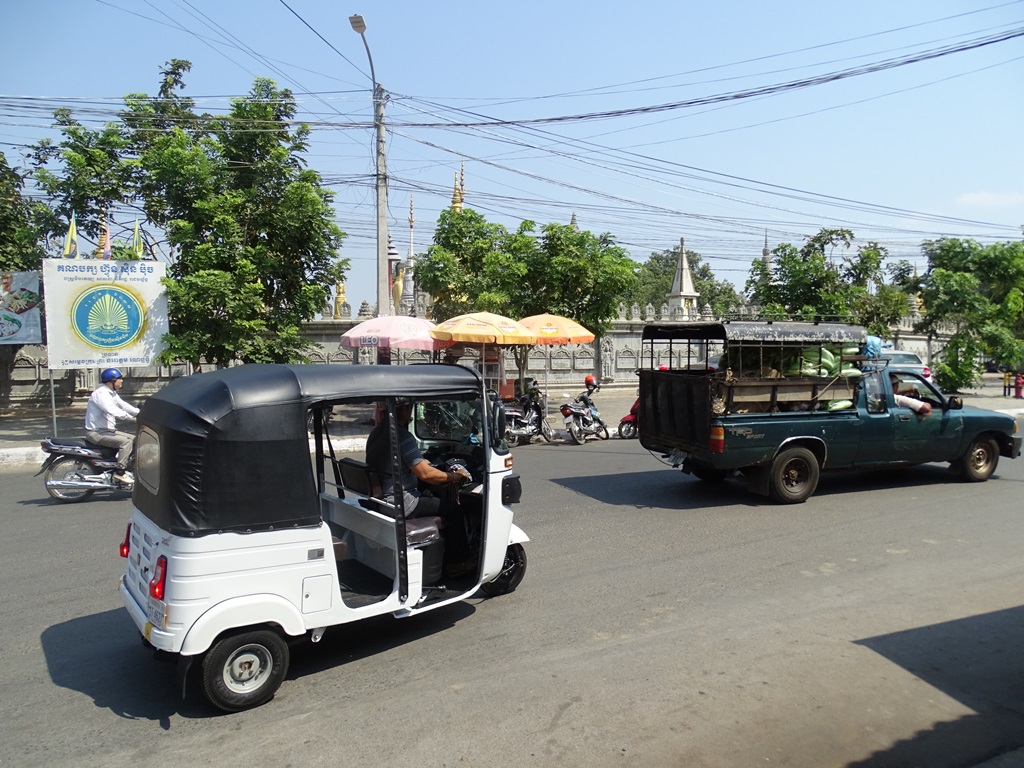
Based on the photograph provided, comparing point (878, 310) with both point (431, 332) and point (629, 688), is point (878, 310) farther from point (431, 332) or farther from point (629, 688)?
point (629, 688)

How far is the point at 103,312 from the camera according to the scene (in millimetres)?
14406

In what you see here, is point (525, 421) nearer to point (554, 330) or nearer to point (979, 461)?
point (554, 330)

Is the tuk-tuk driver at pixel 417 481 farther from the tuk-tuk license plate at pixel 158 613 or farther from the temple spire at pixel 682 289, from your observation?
the temple spire at pixel 682 289

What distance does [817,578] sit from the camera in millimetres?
6438

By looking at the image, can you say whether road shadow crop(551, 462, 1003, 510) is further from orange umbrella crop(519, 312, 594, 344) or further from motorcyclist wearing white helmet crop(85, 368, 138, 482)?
motorcyclist wearing white helmet crop(85, 368, 138, 482)

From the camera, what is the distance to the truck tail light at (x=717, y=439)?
8.76 m

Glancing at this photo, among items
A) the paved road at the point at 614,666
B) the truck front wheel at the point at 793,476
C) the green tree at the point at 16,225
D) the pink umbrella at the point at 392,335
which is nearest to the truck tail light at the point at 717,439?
the truck front wheel at the point at 793,476

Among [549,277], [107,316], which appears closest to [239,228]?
A: [107,316]

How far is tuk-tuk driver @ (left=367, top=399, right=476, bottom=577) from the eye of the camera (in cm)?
512

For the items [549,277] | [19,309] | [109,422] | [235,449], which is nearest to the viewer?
[235,449]

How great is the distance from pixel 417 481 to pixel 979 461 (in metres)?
8.96

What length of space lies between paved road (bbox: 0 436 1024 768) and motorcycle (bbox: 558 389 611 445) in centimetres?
805

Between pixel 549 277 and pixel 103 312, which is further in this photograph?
pixel 549 277

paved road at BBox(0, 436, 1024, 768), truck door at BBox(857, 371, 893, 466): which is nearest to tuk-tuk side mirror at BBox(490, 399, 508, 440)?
paved road at BBox(0, 436, 1024, 768)
